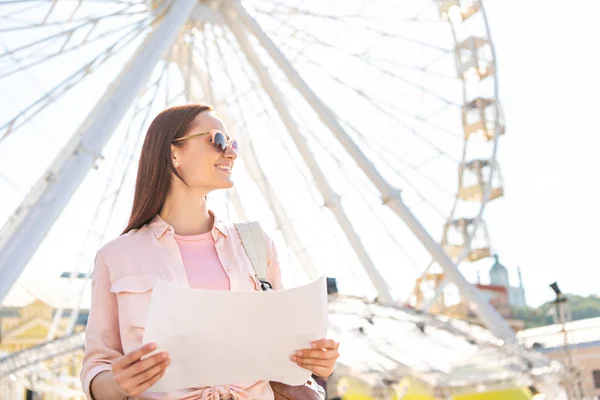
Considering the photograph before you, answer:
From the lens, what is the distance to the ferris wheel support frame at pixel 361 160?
37.2 ft

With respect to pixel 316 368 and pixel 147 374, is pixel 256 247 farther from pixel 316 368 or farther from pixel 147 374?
A: pixel 147 374

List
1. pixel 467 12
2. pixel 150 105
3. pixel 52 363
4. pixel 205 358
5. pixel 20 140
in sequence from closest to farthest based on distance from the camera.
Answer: pixel 205 358 → pixel 20 140 → pixel 150 105 → pixel 467 12 → pixel 52 363

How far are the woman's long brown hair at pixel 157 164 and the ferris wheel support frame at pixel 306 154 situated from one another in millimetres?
9595

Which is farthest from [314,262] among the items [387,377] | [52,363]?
[52,363]

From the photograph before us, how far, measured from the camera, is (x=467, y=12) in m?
14.0

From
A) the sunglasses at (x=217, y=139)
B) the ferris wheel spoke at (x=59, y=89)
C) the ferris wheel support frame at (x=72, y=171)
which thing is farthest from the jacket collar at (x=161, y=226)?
the ferris wheel spoke at (x=59, y=89)

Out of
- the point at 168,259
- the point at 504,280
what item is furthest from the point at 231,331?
the point at 504,280

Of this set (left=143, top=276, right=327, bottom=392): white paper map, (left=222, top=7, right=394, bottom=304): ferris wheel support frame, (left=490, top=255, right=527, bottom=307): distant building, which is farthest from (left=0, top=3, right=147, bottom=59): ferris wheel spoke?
(left=490, top=255, right=527, bottom=307): distant building

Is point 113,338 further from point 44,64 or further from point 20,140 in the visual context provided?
point 20,140

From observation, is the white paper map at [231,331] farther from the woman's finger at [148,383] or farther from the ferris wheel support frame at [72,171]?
the ferris wheel support frame at [72,171]

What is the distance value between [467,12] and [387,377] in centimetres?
764

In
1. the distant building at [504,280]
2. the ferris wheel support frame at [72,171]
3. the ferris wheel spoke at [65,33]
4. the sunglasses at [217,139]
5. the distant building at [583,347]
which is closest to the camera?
the sunglasses at [217,139]

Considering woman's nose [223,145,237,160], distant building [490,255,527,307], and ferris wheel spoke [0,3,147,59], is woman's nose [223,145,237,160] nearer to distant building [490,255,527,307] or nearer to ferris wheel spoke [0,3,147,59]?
ferris wheel spoke [0,3,147,59]

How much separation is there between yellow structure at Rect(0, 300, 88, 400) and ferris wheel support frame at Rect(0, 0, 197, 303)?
24.9ft
